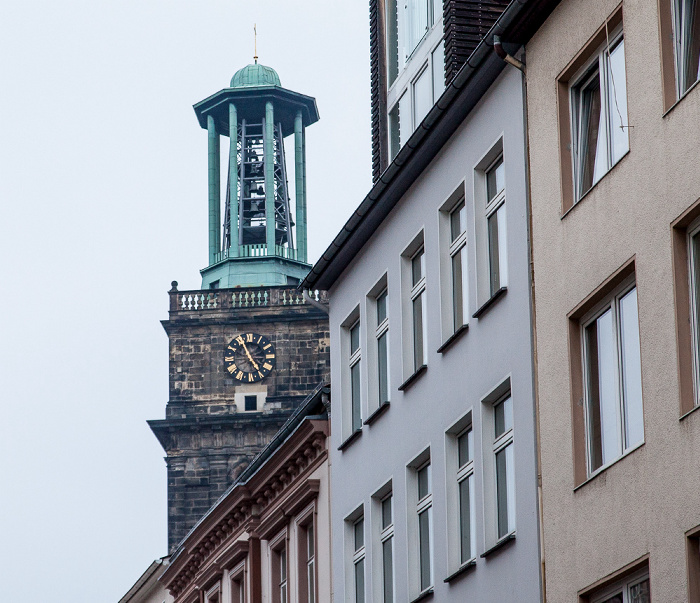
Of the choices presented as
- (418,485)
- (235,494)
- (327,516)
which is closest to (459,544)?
(418,485)

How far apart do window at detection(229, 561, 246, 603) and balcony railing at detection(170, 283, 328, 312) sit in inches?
1758

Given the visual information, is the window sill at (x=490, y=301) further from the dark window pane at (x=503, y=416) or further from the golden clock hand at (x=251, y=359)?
the golden clock hand at (x=251, y=359)

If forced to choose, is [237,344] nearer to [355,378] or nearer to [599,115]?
[355,378]

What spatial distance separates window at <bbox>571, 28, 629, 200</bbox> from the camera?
18641mm

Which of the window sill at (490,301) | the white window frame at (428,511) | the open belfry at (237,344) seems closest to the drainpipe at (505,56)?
the window sill at (490,301)

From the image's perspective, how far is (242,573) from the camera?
34.7 metres

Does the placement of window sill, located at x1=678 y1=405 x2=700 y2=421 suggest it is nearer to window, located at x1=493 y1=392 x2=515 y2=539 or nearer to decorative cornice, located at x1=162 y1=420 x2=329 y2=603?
window, located at x1=493 y1=392 x2=515 y2=539

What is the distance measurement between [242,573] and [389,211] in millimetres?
10283

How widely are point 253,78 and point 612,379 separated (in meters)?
70.5

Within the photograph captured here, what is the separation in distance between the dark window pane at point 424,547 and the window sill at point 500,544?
255cm


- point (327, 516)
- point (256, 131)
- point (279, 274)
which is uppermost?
point (256, 131)

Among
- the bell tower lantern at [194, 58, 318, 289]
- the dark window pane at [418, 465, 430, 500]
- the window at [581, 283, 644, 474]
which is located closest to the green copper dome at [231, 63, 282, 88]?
the bell tower lantern at [194, 58, 318, 289]

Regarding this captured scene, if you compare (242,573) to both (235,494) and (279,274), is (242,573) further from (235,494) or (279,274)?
(279,274)

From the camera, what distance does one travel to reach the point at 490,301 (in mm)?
22016
